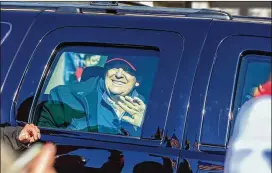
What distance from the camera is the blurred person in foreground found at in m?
2.72

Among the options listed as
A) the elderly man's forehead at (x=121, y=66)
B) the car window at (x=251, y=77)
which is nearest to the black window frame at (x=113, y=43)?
the elderly man's forehead at (x=121, y=66)

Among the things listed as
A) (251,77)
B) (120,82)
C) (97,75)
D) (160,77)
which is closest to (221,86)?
(251,77)

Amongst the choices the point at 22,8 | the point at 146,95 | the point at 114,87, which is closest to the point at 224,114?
the point at 146,95

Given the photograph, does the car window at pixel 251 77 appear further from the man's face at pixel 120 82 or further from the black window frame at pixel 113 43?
the man's face at pixel 120 82

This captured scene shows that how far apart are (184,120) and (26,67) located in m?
0.82

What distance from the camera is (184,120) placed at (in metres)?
2.55

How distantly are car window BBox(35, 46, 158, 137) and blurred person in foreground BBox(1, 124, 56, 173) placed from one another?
0.12m

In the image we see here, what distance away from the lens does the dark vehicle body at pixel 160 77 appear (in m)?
2.54

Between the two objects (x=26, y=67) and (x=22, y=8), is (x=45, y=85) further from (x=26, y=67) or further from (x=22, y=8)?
(x=22, y=8)

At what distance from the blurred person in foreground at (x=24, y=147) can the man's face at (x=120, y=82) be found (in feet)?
1.27

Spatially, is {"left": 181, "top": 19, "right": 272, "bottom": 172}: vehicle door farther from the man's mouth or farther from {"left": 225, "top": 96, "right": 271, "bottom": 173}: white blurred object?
the man's mouth

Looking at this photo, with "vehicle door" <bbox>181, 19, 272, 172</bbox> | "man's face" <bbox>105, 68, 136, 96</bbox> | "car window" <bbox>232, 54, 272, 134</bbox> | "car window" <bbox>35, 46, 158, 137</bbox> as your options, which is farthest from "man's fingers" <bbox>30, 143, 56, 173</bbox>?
"car window" <bbox>232, 54, 272, 134</bbox>

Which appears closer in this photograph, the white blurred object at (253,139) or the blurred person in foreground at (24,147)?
the white blurred object at (253,139)

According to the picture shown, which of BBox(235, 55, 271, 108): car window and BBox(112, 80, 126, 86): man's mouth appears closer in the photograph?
BBox(235, 55, 271, 108): car window
